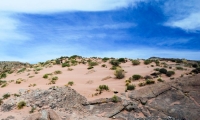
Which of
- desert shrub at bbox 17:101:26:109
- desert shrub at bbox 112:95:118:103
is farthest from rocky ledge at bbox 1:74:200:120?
desert shrub at bbox 17:101:26:109

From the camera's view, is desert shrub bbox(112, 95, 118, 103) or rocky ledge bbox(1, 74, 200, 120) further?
desert shrub bbox(112, 95, 118, 103)

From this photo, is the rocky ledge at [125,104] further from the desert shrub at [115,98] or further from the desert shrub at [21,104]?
the desert shrub at [21,104]

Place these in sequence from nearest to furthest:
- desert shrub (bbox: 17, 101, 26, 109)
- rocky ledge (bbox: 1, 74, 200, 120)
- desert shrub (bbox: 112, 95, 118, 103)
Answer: rocky ledge (bbox: 1, 74, 200, 120) < desert shrub (bbox: 112, 95, 118, 103) < desert shrub (bbox: 17, 101, 26, 109)

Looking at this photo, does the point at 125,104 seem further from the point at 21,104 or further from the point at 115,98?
the point at 21,104

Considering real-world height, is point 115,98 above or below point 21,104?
above

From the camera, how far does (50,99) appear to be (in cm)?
1497

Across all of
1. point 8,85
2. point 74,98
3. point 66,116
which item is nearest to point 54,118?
point 66,116

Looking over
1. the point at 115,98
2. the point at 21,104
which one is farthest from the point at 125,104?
the point at 21,104

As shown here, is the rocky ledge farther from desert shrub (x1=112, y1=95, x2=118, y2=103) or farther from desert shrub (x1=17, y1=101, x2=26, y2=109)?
desert shrub (x1=17, y1=101, x2=26, y2=109)

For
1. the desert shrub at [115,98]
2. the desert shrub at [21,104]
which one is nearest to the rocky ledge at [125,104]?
the desert shrub at [115,98]

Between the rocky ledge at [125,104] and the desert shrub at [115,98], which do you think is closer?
the rocky ledge at [125,104]

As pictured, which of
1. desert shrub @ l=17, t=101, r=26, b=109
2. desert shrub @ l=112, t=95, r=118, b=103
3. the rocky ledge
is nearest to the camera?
the rocky ledge

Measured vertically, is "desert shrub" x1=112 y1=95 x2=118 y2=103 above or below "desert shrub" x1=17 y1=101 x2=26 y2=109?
above

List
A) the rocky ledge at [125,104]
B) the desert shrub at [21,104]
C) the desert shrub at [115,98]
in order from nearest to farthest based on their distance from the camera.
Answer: the rocky ledge at [125,104] → the desert shrub at [115,98] → the desert shrub at [21,104]
